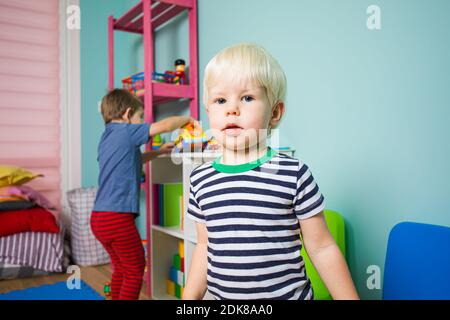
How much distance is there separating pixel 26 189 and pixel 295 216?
7.89ft

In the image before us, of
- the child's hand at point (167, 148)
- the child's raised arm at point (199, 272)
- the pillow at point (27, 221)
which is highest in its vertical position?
the child's hand at point (167, 148)

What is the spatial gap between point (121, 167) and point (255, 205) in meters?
1.17

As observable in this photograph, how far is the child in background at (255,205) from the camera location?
0.62 meters

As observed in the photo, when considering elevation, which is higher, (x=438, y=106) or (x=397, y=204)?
(x=438, y=106)

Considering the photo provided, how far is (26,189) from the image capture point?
2.59m

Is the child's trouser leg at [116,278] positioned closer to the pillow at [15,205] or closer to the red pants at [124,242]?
the red pants at [124,242]

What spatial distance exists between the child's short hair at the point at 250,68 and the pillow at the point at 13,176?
2244mm

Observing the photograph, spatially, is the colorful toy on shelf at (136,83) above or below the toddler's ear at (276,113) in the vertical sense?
above

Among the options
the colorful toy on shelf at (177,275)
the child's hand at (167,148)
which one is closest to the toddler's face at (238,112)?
the child's hand at (167,148)

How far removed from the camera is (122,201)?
1.67m

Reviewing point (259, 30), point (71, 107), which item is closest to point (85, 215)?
point (71, 107)

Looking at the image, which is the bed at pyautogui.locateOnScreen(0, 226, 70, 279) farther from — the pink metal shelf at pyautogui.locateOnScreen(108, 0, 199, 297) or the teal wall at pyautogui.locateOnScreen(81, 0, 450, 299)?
the teal wall at pyautogui.locateOnScreen(81, 0, 450, 299)

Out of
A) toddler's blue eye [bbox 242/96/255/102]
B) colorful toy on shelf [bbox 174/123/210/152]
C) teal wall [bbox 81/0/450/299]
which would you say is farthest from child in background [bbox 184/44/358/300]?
colorful toy on shelf [bbox 174/123/210/152]

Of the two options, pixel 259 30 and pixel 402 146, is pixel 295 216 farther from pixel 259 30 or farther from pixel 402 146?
pixel 259 30
